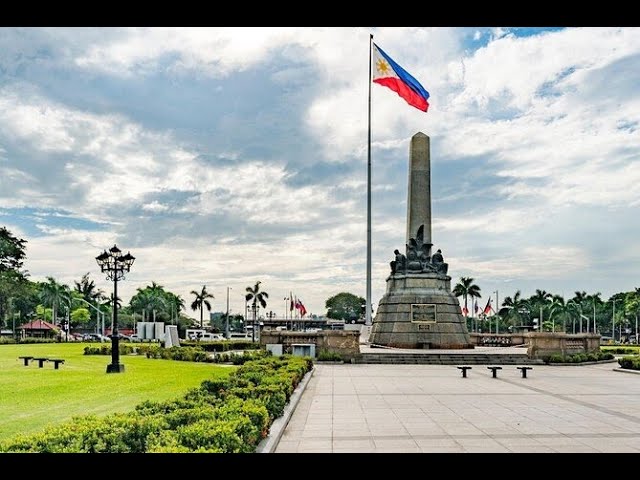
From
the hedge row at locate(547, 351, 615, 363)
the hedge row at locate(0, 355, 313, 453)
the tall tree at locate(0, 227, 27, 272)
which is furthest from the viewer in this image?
the tall tree at locate(0, 227, 27, 272)

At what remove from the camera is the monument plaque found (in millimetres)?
34281

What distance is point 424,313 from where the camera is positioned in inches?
1351

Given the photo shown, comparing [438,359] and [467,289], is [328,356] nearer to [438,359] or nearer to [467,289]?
[438,359]

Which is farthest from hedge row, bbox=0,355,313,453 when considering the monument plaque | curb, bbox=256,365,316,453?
the monument plaque

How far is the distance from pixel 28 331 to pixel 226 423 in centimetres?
7982

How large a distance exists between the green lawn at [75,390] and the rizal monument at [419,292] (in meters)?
→ 14.1

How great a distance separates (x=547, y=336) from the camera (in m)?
30.7

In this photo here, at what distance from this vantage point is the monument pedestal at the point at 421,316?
1342 inches

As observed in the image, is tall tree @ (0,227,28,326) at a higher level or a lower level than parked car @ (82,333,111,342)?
higher

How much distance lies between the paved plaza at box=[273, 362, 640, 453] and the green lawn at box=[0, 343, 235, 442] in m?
3.76

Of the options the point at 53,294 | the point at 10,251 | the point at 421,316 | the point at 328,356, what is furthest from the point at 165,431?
the point at 53,294

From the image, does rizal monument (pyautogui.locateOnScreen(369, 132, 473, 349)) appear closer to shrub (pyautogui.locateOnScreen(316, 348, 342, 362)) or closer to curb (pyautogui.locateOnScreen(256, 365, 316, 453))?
shrub (pyautogui.locateOnScreen(316, 348, 342, 362))
